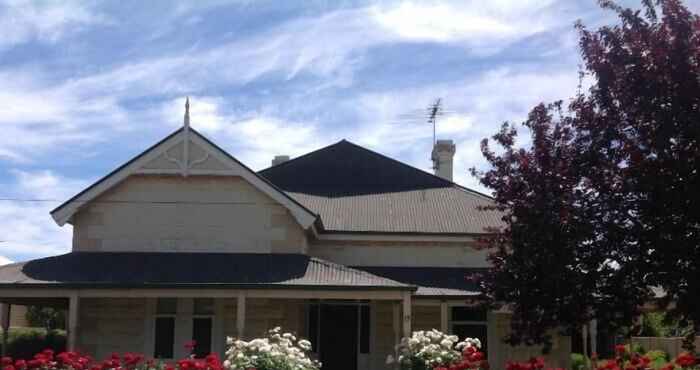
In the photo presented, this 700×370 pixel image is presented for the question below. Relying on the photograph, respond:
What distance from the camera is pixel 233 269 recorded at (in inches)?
811

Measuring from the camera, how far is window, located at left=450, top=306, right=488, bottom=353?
23344mm

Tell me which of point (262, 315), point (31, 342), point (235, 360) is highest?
point (262, 315)

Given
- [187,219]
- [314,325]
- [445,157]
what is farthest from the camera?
[445,157]

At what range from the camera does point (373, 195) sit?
26781 mm

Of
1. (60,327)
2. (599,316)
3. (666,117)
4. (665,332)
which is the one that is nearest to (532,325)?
(599,316)

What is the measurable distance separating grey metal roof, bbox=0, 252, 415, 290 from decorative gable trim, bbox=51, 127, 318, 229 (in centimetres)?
137

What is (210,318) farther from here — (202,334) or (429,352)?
(429,352)

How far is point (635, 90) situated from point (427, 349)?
7.74m

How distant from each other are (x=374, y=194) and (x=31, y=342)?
15.6 metres

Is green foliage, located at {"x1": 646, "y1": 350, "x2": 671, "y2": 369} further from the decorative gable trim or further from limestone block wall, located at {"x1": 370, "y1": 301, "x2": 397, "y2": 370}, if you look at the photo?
the decorative gable trim

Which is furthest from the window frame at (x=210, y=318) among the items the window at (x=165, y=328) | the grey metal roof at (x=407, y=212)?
the grey metal roof at (x=407, y=212)

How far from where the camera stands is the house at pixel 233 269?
1953 centimetres

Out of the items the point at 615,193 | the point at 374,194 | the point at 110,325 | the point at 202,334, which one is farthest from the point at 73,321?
the point at 615,193

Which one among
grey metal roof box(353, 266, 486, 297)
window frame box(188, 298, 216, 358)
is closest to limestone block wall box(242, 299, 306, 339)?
window frame box(188, 298, 216, 358)
